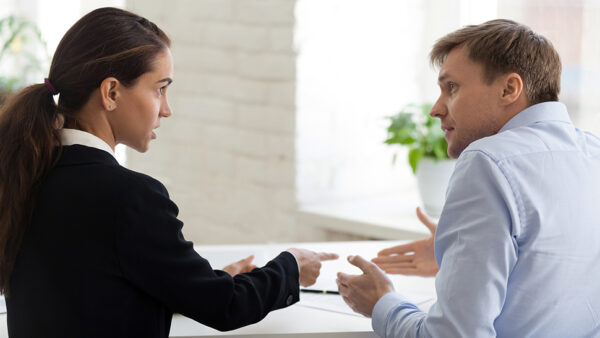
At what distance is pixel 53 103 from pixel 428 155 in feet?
5.15

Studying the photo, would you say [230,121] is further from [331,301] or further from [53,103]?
[53,103]

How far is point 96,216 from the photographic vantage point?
113cm

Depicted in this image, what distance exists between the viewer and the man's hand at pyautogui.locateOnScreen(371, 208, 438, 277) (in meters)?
1.70

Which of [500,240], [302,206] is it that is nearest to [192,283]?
[500,240]

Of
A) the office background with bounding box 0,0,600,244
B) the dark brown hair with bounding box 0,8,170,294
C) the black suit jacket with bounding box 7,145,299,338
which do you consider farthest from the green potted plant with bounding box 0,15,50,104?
the black suit jacket with bounding box 7,145,299,338

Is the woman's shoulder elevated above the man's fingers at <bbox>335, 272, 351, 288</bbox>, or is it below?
above

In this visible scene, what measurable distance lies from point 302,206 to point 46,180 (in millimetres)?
1559

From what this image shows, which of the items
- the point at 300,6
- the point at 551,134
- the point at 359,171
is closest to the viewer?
the point at 551,134

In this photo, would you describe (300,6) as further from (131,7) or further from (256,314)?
(256,314)

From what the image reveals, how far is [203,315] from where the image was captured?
118cm

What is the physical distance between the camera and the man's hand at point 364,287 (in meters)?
1.40

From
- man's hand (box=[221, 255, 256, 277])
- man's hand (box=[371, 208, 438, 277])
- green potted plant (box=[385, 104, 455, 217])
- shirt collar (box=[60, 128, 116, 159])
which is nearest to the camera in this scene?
shirt collar (box=[60, 128, 116, 159])

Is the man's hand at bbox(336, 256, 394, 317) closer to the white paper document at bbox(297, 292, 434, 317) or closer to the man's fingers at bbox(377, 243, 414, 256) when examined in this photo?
the white paper document at bbox(297, 292, 434, 317)

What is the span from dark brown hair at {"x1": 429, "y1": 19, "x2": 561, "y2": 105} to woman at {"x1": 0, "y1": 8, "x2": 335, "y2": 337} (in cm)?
57
